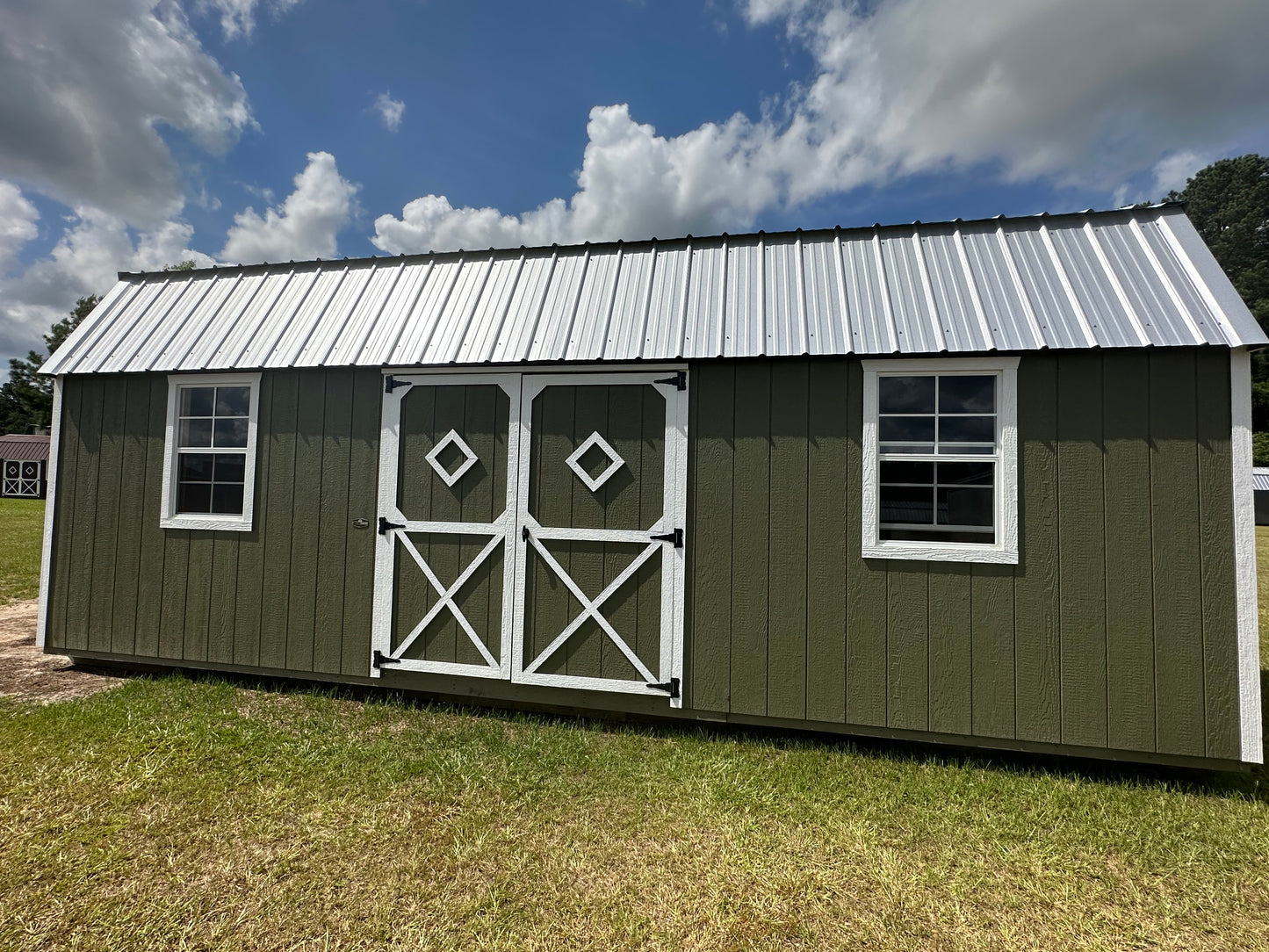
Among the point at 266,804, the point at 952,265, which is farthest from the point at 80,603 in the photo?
the point at 952,265

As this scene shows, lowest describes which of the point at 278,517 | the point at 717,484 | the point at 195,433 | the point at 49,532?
the point at 49,532

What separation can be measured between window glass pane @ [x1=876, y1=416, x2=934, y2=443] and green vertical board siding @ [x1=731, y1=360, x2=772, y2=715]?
2.43ft

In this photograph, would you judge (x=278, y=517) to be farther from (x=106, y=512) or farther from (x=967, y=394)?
(x=967, y=394)

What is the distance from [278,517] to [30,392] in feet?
170

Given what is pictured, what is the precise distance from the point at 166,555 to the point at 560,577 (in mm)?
3485

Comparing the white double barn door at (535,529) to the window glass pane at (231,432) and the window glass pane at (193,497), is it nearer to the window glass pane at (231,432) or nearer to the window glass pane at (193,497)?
the window glass pane at (231,432)

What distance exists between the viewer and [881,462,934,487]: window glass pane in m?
3.75

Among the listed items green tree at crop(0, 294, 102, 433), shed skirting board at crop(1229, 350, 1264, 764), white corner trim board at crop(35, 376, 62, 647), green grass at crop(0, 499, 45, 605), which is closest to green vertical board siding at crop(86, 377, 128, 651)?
white corner trim board at crop(35, 376, 62, 647)

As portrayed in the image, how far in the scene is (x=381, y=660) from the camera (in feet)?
14.0

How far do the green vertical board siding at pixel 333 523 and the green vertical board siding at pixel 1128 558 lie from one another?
17.1 ft

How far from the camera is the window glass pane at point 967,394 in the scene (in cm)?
362

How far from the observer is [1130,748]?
3.27 metres

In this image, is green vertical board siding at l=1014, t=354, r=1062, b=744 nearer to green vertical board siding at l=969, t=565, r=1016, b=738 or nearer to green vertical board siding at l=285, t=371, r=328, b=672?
green vertical board siding at l=969, t=565, r=1016, b=738

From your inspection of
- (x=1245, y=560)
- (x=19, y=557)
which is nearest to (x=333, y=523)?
(x=1245, y=560)
